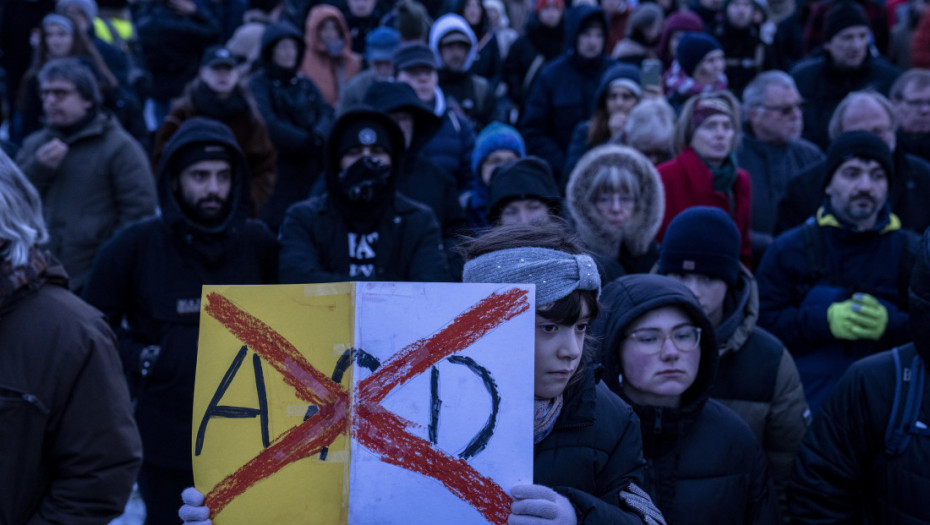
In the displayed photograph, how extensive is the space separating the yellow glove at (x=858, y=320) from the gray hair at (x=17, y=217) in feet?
10.2

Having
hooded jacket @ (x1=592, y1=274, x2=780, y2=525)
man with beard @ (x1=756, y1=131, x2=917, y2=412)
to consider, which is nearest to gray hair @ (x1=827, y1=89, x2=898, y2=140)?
man with beard @ (x1=756, y1=131, x2=917, y2=412)

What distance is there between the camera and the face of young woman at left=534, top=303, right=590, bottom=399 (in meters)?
2.01

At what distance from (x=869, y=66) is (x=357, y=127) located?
Result: 475 centimetres

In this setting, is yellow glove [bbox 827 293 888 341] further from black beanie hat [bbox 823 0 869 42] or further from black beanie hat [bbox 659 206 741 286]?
black beanie hat [bbox 823 0 869 42]

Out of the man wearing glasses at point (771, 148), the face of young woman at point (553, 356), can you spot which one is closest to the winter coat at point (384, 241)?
the face of young woman at point (553, 356)

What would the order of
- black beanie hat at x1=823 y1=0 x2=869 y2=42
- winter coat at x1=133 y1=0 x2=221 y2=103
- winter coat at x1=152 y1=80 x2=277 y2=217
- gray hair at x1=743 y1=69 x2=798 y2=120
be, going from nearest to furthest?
winter coat at x1=152 y1=80 x2=277 y2=217 → gray hair at x1=743 y1=69 x2=798 y2=120 → black beanie hat at x1=823 y1=0 x2=869 y2=42 → winter coat at x1=133 y1=0 x2=221 y2=103

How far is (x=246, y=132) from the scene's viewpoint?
5.96 meters

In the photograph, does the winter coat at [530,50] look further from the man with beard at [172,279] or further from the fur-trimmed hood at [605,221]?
the man with beard at [172,279]

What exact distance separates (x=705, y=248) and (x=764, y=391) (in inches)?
23.1

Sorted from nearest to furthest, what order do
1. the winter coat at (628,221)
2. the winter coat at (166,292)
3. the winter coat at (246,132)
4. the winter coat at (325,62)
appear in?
the winter coat at (166,292), the winter coat at (628,221), the winter coat at (246,132), the winter coat at (325,62)

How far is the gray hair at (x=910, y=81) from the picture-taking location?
238 inches

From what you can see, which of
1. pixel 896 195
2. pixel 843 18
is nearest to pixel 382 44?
pixel 843 18

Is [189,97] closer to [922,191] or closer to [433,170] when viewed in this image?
[433,170]

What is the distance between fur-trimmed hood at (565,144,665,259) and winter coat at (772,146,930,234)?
1.19 meters
